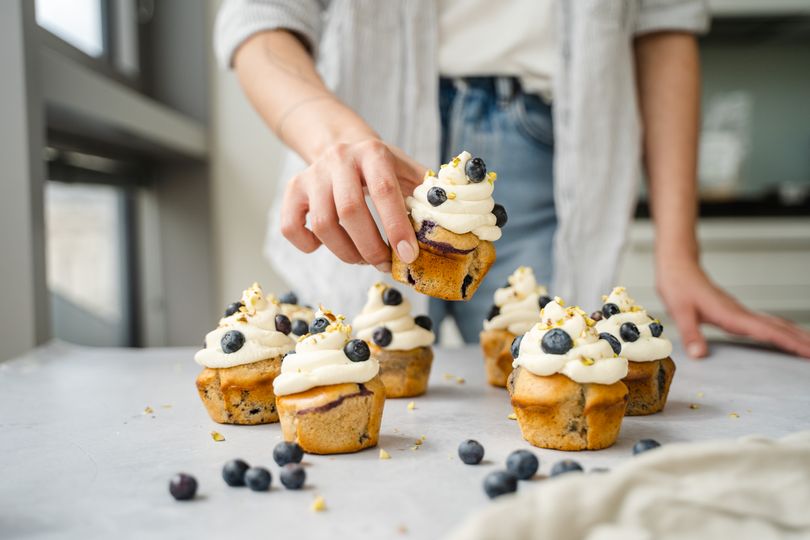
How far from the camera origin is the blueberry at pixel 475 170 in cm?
158

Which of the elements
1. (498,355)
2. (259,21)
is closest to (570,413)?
(498,355)

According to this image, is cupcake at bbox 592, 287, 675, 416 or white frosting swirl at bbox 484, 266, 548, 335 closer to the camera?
cupcake at bbox 592, 287, 675, 416

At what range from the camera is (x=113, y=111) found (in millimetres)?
2836

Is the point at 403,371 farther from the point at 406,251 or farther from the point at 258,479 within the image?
the point at 258,479

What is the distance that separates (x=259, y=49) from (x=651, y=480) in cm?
166

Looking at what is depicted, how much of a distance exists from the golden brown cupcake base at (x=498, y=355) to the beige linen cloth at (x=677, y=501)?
914mm

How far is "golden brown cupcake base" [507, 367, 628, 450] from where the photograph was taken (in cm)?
148

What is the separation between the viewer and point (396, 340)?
195 cm

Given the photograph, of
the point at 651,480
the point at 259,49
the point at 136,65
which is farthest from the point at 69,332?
the point at 651,480

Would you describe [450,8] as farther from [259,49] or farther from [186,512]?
[186,512]

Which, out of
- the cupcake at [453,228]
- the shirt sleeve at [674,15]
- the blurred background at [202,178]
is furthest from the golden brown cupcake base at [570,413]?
the blurred background at [202,178]

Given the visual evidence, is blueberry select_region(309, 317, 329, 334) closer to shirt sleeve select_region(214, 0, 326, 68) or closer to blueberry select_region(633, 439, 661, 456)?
blueberry select_region(633, 439, 661, 456)

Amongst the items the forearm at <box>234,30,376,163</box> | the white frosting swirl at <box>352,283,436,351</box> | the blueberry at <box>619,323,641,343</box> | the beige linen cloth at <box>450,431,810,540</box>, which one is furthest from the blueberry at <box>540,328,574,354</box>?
the forearm at <box>234,30,376,163</box>

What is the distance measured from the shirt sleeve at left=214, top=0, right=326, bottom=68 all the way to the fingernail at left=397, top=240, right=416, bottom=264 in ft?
3.28
